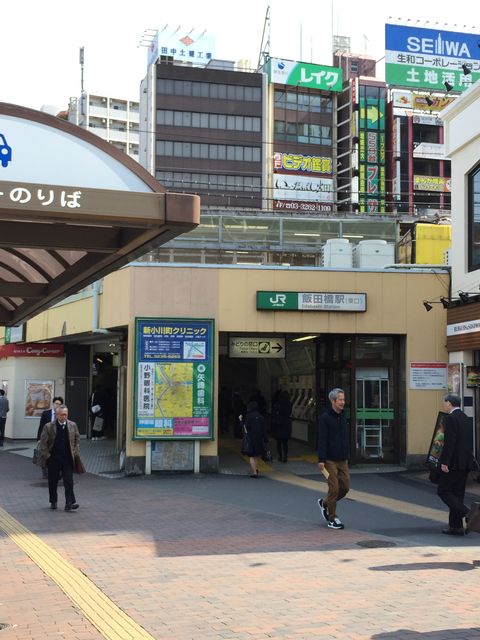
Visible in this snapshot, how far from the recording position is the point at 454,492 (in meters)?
9.78

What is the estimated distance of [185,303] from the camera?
15.9m

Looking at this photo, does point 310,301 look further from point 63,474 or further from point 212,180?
point 212,180

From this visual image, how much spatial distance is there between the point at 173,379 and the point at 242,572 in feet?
26.6

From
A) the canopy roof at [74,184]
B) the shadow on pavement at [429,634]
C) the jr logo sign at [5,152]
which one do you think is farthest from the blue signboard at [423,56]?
the jr logo sign at [5,152]

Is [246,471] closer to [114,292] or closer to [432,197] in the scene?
[114,292]

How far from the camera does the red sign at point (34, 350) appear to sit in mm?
23766

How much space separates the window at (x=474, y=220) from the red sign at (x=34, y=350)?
518 inches

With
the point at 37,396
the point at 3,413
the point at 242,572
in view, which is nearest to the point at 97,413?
the point at 37,396

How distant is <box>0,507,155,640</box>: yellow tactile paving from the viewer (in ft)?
19.1

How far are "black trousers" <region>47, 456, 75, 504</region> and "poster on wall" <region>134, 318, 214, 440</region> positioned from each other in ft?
12.3

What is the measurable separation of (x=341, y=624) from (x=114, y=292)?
11.7 metres

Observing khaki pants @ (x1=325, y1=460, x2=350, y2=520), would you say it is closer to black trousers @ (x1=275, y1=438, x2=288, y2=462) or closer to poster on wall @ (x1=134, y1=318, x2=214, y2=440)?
poster on wall @ (x1=134, y1=318, x2=214, y2=440)

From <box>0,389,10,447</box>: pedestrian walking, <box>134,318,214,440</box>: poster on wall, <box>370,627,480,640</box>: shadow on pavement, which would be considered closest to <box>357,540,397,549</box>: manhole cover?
<box>370,627,480,640</box>: shadow on pavement

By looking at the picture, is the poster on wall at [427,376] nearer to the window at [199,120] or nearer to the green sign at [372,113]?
the green sign at [372,113]
